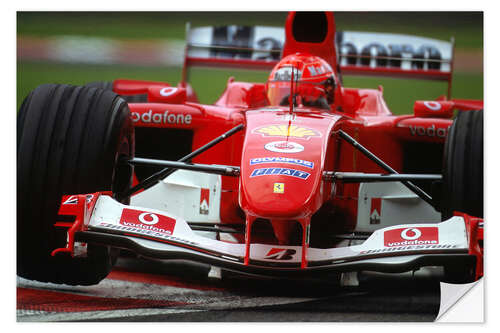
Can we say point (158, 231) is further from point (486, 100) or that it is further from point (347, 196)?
point (486, 100)

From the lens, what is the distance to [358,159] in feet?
10.3

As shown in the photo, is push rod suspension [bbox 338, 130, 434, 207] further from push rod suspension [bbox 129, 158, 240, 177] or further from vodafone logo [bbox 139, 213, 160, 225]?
vodafone logo [bbox 139, 213, 160, 225]

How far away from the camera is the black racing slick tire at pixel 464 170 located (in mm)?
2451

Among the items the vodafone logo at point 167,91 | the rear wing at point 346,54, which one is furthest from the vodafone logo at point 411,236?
the rear wing at point 346,54

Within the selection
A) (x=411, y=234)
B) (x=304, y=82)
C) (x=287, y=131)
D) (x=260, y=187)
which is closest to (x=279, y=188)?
(x=260, y=187)

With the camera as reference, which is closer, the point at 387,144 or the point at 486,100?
the point at 486,100

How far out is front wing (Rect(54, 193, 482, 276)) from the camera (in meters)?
2.25

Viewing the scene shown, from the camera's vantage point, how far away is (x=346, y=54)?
473cm

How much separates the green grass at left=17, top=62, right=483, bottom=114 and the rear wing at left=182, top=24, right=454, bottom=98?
0.21 feet

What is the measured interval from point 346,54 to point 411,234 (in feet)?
8.48

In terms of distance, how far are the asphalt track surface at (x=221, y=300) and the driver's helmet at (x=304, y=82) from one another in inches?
35.9

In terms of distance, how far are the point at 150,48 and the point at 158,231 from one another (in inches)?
63.8
